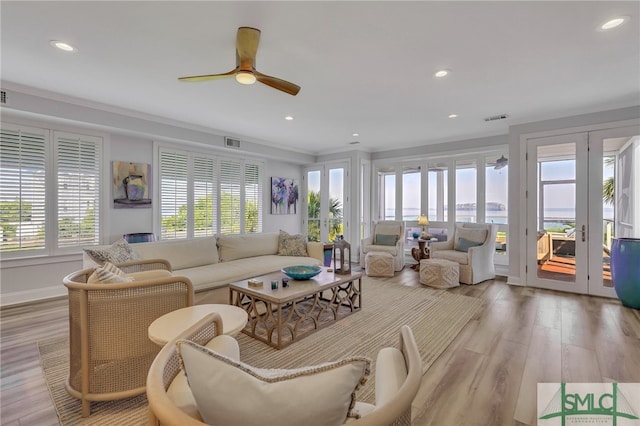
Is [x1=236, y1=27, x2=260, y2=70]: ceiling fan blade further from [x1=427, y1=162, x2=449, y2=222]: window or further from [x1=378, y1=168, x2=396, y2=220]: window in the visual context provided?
[x1=378, y1=168, x2=396, y2=220]: window

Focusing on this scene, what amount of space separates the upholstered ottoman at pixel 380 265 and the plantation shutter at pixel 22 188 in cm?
500

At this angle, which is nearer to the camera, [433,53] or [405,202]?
[433,53]

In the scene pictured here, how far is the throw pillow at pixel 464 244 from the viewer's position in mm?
5187

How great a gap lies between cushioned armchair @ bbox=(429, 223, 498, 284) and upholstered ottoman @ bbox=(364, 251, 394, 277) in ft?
2.57

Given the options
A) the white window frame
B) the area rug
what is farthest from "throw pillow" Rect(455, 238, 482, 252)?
the white window frame

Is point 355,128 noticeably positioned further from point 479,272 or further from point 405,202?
point 479,272

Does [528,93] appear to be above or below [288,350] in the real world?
above

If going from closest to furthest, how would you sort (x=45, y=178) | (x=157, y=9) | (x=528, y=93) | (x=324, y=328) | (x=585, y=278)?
(x=157, y=9), (x=324, y=328), (x=528, y=93), (x=45, y=178), (x=585, y=278)

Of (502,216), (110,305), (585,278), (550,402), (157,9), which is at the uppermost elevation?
(157,9)

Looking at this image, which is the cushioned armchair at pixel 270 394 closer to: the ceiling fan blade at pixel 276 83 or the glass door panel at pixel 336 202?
the ceiling fan blade at pixel 276 83

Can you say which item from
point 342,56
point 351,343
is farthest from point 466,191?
point 351,343

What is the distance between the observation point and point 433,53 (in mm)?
2605

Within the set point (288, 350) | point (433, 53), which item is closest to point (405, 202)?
point (433, 53)

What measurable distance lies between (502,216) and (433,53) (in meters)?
4.11
